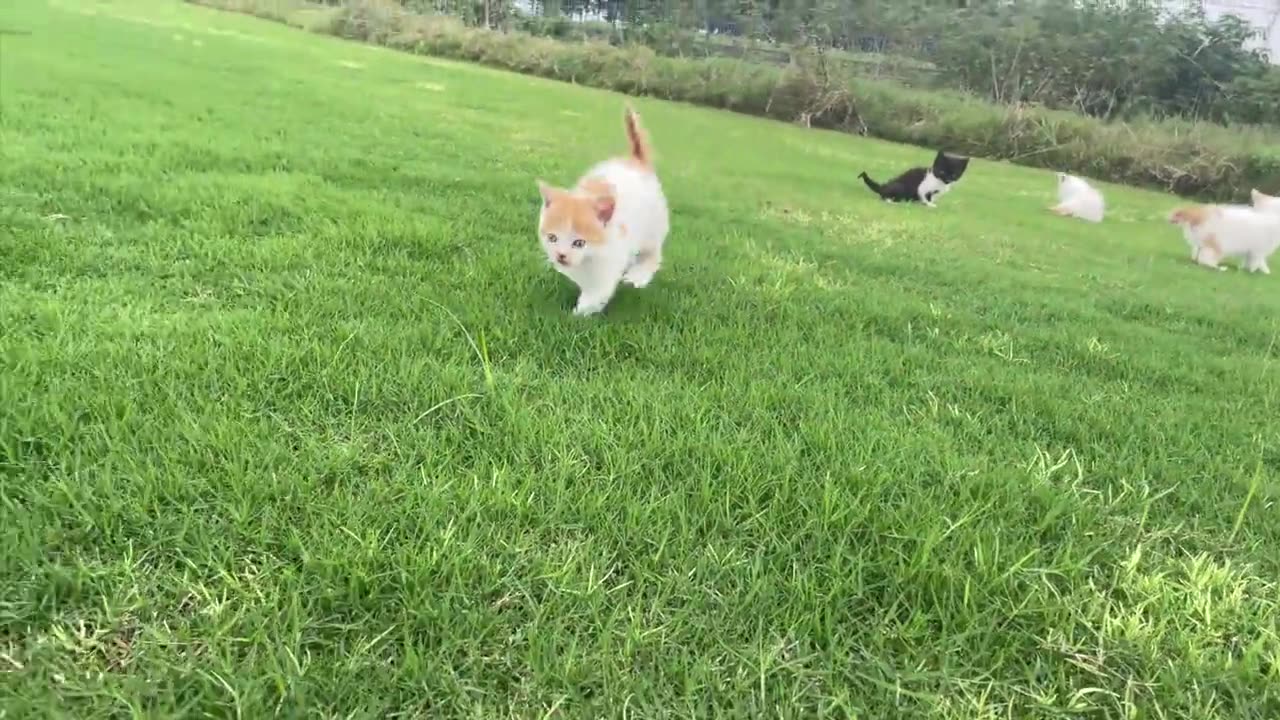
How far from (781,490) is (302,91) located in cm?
520

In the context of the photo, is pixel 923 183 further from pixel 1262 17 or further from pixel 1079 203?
pixel 1262 17

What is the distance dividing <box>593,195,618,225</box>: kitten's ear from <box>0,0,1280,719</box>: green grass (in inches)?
10.7

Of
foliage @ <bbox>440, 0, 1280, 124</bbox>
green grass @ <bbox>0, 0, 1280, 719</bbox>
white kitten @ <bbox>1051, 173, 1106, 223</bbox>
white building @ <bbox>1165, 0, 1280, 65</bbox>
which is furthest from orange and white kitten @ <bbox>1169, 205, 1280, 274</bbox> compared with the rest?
white building @ <bbox>1165, 0, 1280, 65</bbox>

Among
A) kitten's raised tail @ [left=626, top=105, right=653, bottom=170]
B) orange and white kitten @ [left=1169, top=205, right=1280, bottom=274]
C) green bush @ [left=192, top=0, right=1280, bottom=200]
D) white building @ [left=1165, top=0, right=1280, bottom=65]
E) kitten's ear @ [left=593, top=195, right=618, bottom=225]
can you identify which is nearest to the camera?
kitten's ear @ [left=593, top=195, right=618, bottom=225]

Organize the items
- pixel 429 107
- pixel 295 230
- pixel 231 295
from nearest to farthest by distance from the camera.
Result: pixel 231 295, pixel 295 230, pixel 429 107

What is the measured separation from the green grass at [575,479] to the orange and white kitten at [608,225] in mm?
129

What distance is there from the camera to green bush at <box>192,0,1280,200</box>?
4473 mm

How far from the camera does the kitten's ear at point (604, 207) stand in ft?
5.29

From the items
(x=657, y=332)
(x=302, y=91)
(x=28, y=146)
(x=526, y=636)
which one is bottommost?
(x=526, y=636)

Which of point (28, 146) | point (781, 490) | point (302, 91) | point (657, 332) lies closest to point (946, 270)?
point (657, 332)

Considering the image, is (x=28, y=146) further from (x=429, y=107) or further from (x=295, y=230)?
(x=429, y=107)

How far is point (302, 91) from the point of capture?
5.20m

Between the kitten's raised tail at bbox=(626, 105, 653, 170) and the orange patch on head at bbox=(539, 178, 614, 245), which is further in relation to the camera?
the kitten's raised tail at bbox=(626, 105, 653, 170)

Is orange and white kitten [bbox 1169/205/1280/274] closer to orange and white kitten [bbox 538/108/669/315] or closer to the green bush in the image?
the green bush
